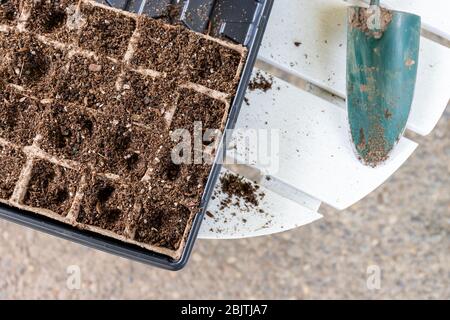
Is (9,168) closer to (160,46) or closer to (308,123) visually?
(160,46)

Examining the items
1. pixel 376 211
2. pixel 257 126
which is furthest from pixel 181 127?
pixel 376 211

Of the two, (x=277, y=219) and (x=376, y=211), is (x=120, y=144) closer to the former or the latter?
(x=277, y=219)

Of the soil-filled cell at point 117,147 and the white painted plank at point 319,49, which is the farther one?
the white painted plank at point 319,49

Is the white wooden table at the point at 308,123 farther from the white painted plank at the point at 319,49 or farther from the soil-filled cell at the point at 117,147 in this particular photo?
the soil-filled cell at the point at 117,147

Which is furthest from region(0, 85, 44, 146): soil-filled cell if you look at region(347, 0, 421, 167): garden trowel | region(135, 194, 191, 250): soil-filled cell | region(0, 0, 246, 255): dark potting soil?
region(347, 0, 421, 167): garden trowel

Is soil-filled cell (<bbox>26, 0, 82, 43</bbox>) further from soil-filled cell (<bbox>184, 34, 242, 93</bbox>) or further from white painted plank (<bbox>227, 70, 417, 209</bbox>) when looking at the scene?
white painted plank (<bbox>227, 70, 417, 209</bbox>)

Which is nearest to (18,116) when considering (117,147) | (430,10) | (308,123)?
(117,147)

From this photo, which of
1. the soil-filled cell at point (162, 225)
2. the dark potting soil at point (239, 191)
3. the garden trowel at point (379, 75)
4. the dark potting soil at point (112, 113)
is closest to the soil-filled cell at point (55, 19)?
the dark potting soil at point (112, 113)
